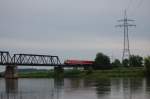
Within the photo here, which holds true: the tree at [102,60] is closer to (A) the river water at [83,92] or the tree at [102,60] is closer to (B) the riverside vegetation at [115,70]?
(B) the riverside vegetation at [115,70]

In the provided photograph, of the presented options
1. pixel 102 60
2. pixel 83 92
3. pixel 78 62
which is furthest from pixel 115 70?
pixel 83 92

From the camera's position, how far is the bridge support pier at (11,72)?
149 meters

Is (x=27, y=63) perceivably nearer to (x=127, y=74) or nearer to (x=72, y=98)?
(x=127, y=74)

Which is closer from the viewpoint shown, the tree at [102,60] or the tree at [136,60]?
the tree at [136,60]

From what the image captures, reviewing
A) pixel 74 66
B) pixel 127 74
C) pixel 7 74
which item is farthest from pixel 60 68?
pixel 127 74

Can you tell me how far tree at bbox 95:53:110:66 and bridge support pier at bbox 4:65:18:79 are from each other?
39.5 meters

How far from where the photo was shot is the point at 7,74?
494ft

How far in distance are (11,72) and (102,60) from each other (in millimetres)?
44488

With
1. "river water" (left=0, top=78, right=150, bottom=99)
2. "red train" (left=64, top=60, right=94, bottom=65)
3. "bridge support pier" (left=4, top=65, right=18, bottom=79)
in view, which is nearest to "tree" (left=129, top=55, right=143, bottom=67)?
"red train" (left=64, top=60, right=94, bottom=65)

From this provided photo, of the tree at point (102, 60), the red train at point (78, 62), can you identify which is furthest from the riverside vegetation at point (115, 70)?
the red train at point (78, 62)

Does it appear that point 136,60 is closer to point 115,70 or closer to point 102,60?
point 102,60

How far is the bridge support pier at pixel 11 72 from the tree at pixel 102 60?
130 ft

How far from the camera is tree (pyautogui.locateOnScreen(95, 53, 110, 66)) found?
178 metres

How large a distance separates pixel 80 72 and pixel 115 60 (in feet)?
107
